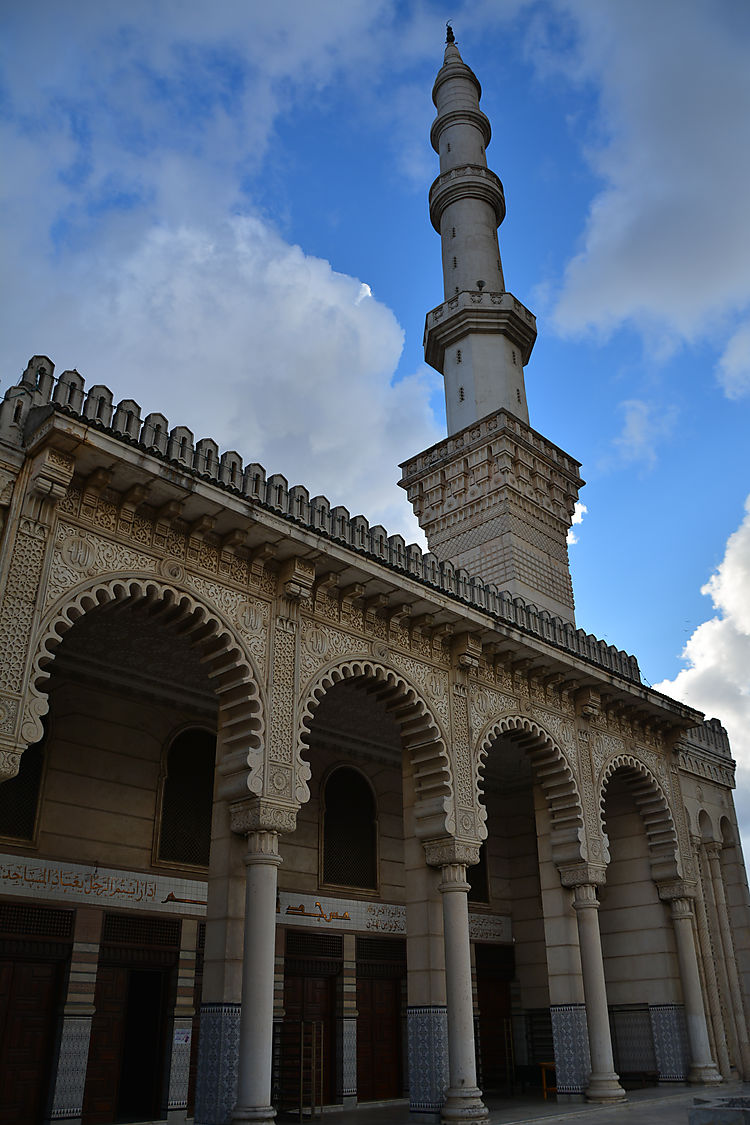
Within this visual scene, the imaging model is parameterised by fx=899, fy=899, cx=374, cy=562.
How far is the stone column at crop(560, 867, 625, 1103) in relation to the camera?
11.9m

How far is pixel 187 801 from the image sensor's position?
11.9 m

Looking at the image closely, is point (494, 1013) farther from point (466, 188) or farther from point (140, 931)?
point (466, 188)

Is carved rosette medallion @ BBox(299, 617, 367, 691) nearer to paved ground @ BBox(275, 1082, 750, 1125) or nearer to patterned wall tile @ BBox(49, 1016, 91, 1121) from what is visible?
patterned wall tile @ BBox(49, 1016, 91, 1121)

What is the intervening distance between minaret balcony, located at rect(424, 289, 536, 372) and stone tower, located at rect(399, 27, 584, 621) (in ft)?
0.08

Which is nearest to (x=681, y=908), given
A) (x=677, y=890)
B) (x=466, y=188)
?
(x=677, y=890)

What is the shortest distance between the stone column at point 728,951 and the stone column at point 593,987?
4064mm

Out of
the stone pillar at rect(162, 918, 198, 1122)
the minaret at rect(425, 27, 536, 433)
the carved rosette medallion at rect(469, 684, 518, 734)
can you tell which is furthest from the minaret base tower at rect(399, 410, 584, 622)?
the stone pillar at rect(162, 918, 198, 1122)

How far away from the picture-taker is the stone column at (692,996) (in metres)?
13.9

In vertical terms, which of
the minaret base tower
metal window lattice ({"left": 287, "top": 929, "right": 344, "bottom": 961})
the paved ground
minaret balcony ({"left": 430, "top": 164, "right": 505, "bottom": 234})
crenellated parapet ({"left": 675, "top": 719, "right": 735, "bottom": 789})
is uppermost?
minaret balcony ({"left": 430, "top": 164, "right": 505, "bottom": 234})

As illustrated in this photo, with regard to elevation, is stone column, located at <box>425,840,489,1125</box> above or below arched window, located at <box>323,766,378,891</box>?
below

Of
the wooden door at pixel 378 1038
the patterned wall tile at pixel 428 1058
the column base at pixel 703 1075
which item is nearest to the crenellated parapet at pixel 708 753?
the column base at pixel 703 1075

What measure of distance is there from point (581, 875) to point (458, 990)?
3.42m

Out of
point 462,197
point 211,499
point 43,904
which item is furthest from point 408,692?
point 462,197

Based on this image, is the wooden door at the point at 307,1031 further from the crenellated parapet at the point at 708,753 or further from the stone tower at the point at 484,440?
the stone tower at the point at 484,440
